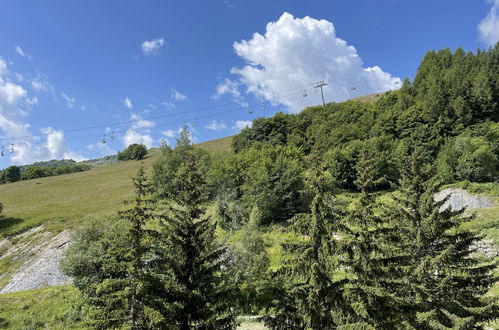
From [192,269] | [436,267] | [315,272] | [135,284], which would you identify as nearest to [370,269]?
[315,272]

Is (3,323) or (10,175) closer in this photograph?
(3,323)

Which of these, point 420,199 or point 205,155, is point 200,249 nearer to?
point 420,199

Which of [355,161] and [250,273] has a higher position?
[355,161]

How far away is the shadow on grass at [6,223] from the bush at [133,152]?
64.5m

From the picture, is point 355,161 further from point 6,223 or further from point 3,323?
point 6,223

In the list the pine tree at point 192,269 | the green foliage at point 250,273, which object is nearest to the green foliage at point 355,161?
the green foliage at point 250,273

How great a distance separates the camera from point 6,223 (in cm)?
4803

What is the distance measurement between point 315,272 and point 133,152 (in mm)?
116398

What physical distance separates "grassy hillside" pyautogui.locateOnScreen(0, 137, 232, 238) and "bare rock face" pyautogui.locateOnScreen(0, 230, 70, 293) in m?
4.56

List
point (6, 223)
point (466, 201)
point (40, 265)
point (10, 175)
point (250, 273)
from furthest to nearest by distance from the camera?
1. point (10, 175)
2. point (6, 223)
3. point (466, 201)
4. point (40, 265)
5. point (250, 273)

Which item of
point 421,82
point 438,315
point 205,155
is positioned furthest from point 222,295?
point 421,82

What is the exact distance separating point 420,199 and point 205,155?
56.4m

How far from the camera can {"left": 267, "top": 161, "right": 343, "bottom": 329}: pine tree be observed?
1063 centimetres

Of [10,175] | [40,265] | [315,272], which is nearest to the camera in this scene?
[315,272]
